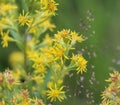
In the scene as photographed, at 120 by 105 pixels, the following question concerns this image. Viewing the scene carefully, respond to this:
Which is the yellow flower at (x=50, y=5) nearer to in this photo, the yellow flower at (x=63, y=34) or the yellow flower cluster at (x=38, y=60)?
the yellow flower cluster at (x=38, y=60)

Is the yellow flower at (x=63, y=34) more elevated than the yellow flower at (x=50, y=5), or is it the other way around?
the yellow flower at (x=50, y=5)

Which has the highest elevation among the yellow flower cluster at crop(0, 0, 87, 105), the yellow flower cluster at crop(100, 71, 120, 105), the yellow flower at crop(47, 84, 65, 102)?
the yellow flower cluster at crop(0, 0, 87, 105)

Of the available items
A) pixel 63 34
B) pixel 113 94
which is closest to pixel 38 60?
pixel 63 34

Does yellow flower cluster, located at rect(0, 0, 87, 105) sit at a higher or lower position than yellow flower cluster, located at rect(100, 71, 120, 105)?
higher

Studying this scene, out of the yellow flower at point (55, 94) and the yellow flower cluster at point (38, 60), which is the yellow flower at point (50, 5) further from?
the yellow flower at point (55, 94)

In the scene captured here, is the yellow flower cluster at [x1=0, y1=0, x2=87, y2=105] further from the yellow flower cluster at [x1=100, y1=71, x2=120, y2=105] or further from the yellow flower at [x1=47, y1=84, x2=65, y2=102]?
the yellow flower cluster at [x1=100, y1=71, x2=120, y2=105]

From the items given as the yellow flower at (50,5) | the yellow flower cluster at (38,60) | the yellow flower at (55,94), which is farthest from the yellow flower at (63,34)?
the yellow flower at (55,94)

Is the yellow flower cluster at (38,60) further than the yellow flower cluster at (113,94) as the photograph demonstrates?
Yes

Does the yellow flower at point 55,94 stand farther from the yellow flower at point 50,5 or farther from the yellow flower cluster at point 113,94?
the yellow flower at point 50,5

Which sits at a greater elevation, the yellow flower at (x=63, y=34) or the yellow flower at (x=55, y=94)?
the yellow flower at (x=63, y=34)

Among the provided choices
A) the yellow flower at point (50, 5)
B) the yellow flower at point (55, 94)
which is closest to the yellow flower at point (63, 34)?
the yellow flower at point (50, 5)

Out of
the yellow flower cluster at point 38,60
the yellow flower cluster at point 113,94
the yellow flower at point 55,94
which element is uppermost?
the yellow flower cluster at point 38,60

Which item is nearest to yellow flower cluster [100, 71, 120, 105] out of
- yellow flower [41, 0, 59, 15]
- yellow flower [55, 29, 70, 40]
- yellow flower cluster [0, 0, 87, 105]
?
yellow flower cluster [0, 0, 87, 105]
